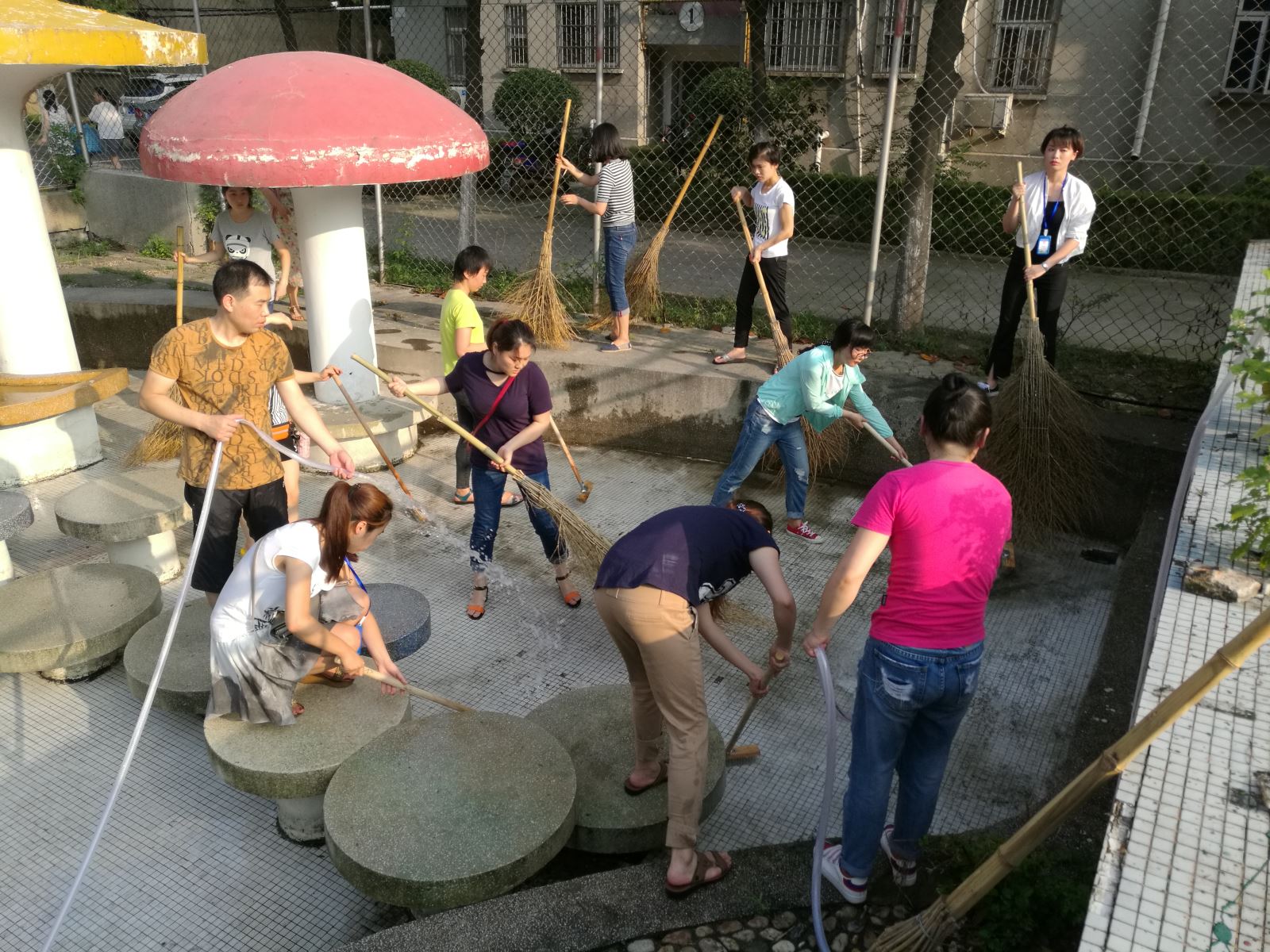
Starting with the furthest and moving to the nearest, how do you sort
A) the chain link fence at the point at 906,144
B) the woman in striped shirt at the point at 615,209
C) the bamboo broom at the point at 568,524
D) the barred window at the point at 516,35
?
the barred window at the point at 516,35 < the chain link fence at the point at 906,144 < the woman in striped shirt at the point at 615,209 < the bamboo broom at the point at 568,524

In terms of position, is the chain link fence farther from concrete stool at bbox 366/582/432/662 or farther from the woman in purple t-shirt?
concrete stool at bbox 366/582/432/662

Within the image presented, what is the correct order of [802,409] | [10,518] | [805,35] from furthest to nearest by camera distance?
[805,35] < [802,409] < [10,518]

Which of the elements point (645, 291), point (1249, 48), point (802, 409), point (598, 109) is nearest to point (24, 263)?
point (598, 109)

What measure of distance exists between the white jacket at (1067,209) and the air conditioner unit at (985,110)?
8.69 m

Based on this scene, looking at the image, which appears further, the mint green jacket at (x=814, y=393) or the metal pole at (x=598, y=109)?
the metal pole at (x=598, y=109)

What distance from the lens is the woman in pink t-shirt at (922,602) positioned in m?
2.64

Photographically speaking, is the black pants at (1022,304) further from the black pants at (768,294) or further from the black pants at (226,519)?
the black pants at (226,519)

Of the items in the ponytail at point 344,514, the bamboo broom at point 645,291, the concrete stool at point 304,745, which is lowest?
the concrete stool at point 304,745

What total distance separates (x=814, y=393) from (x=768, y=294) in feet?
5.70

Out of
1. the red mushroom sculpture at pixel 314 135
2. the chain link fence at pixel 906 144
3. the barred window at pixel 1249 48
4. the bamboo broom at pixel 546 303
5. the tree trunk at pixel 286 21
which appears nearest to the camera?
the red mushroom sculpture at pixel 314 135

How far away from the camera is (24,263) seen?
20.1ft

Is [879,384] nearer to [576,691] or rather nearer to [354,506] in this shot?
[576,691]

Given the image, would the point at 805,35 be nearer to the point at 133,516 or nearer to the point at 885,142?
the point at 885,142

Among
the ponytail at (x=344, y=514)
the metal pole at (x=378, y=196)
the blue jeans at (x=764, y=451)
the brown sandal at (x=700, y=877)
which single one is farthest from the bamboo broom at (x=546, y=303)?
the brown sandal at (x=700, y=877)
